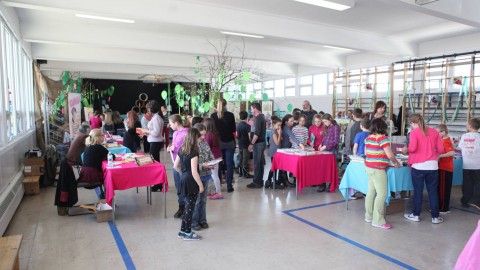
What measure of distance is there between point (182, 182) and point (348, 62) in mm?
9272

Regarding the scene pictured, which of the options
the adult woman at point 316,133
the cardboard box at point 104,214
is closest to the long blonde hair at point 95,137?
the cardboard box at point 104,214

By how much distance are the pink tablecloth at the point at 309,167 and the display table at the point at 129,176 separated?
6.30 feet

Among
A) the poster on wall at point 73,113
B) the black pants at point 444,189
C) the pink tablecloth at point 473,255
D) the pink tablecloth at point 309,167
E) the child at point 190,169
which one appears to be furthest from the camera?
the poster on wall at point 73,113

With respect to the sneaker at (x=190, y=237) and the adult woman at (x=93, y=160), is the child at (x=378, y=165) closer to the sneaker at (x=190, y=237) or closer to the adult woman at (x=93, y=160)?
the sneaker at (x=190, y=237)

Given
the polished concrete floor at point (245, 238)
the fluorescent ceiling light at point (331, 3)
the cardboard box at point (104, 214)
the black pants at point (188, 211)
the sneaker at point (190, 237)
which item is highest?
the fluorescent ceiling light at point (331, 3)

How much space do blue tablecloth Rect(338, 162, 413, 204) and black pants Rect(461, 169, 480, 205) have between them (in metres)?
1.19

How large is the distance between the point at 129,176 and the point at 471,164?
4.49m

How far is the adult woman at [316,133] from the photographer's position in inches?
232

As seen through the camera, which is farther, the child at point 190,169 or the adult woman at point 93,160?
the adult woman at point 93,160

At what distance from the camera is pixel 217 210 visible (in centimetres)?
455

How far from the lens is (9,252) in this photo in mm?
2426

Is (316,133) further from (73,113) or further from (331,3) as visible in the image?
(73,113)

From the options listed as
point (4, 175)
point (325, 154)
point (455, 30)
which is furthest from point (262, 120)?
point (455, 30)

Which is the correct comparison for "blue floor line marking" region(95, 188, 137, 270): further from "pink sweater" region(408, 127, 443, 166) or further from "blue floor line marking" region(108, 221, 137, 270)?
"pink sweater" region(408, 127, 443, 166)
